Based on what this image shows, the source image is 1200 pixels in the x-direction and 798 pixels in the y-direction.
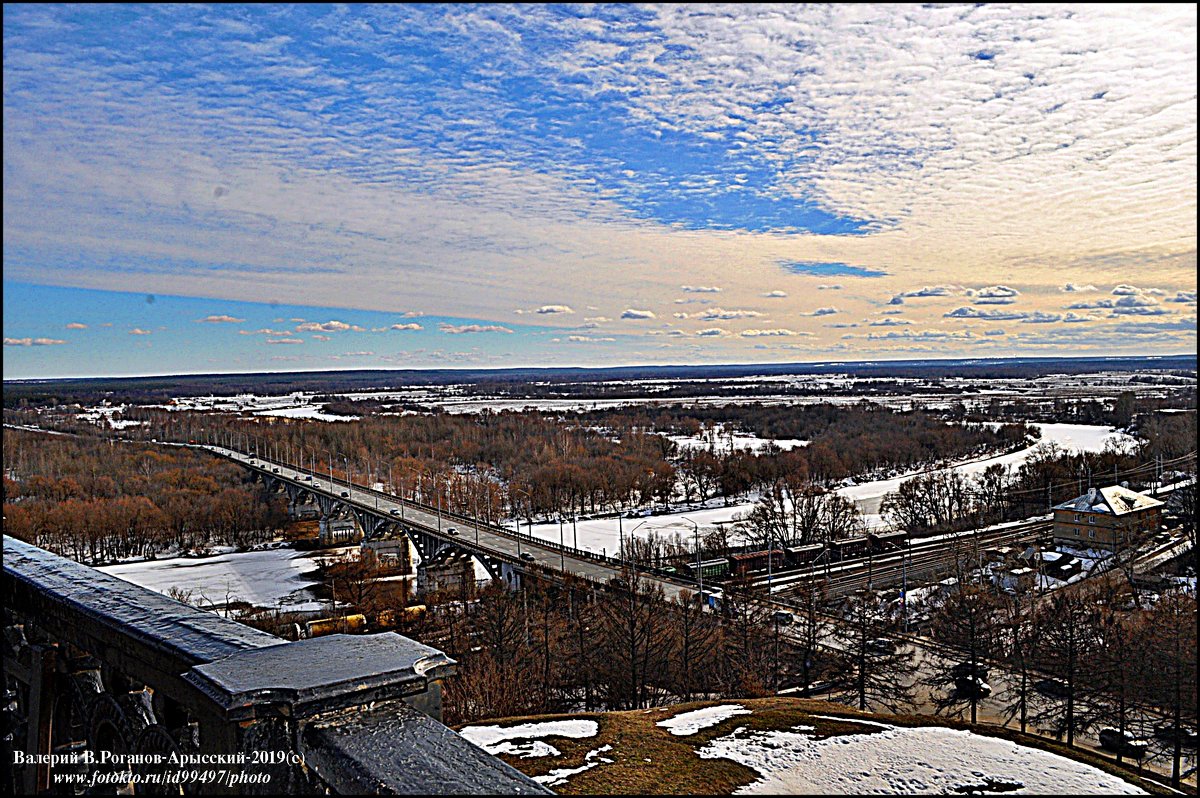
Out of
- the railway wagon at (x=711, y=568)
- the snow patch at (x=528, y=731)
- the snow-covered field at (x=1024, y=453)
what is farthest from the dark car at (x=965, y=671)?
the snow-covered field at (x=1024, y=453)

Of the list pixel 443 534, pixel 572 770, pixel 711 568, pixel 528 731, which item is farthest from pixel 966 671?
pixel 443 534

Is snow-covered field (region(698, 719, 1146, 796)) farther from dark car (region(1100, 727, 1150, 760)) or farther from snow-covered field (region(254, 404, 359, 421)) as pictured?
snow-covered field (region(254, 404, 359, 421))

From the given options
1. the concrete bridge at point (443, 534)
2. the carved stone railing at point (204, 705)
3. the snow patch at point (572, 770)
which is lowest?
the concrete bridge at point (443, 534)

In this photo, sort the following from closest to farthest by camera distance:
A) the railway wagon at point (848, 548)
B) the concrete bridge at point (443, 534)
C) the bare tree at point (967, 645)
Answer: the bare tree at point (967, 645)
the concrete bridge at point (443, 534)
the railway wagon at point (848, 548)

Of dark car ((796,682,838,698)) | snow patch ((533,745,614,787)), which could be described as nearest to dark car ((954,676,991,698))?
dark car ((796,682,838,698))

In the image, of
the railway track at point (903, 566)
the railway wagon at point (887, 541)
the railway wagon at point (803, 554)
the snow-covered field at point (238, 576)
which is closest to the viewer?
the railway track at point (903, 566)

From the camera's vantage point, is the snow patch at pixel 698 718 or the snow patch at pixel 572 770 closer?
the snow patch at pixel 572 770

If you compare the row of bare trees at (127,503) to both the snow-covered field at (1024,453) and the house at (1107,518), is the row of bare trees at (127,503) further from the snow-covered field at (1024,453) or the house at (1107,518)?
the house at (1107,518)
